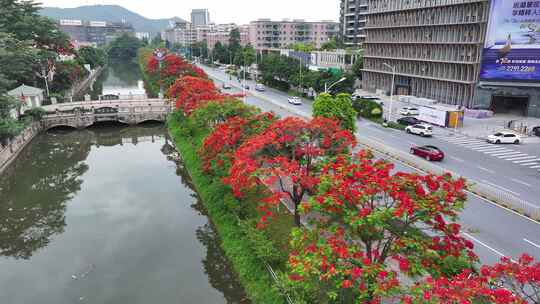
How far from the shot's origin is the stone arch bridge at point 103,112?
5516cm

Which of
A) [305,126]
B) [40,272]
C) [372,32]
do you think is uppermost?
[372,32]

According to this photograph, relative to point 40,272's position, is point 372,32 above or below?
above

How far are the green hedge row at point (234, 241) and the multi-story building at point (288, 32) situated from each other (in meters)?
133

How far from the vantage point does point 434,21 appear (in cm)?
6475

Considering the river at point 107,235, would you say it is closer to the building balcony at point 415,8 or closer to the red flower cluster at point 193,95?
the red flower cluster at point 193,95

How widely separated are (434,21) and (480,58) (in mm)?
12019

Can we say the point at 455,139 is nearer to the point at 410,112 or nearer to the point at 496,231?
the point at 410,112

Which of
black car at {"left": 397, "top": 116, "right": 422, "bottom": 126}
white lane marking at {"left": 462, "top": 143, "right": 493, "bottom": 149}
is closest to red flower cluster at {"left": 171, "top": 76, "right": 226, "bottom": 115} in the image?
black car at {"left": 397, "top": 116, "right": 422, "bottom": 126}

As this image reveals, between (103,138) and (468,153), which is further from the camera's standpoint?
(103,138)

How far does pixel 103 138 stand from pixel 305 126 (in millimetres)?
40175

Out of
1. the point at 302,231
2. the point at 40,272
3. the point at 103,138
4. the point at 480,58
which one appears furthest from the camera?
the point at 480,58

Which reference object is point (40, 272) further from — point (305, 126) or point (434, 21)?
point (434, 21)

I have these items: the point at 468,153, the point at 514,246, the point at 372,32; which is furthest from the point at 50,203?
the point at 372,32

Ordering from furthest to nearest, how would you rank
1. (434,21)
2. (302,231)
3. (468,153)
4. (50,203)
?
1. (434,21)
2. (468,153)
3. (50,203)
4. (302,231)
